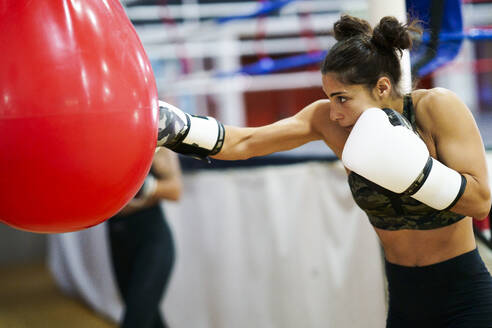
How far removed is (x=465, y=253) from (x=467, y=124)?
0.29 m

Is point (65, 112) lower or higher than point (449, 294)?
higher

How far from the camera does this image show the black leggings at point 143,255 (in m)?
2.38

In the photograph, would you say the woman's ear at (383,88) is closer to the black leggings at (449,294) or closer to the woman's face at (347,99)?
the woman's face at (347,99)

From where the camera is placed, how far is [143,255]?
2.44 m

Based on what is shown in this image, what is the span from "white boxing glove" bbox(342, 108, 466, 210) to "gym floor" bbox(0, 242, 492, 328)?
2728 millimetres

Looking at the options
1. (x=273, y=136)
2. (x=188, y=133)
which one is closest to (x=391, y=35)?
(x=273, y=136)

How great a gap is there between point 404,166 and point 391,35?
285 mm

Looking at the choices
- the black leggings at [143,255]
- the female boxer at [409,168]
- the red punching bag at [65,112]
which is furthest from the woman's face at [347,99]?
the black leggings at [143,255]

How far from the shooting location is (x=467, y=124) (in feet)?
4.09

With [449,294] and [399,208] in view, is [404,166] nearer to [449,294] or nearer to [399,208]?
[399,208]

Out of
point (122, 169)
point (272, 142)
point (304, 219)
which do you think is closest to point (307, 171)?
point (304, 219)

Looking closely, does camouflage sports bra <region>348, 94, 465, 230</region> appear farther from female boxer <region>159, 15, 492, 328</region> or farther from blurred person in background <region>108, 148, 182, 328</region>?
blurred person in background <region>108, 148, 182, 328</region>

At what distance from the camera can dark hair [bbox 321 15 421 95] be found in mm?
1271

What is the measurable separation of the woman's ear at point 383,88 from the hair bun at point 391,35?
7 cm
